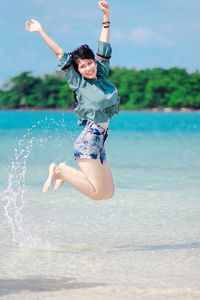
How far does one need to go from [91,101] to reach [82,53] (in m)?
0.36

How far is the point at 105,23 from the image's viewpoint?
6.17m

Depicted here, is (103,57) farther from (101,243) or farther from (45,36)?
(101,243)

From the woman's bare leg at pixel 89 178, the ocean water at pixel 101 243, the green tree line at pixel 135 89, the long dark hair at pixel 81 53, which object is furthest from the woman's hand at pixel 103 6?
the green tree line at pixel 135 89

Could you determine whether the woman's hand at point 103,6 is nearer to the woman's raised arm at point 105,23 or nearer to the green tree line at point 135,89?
the woman's raised arm at point 105,23

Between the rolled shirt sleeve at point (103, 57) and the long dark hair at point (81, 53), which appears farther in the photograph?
the rolled shirt sleeve at point (103, 57)

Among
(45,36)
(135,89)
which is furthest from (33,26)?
(135,89)

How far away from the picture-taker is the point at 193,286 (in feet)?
17.9

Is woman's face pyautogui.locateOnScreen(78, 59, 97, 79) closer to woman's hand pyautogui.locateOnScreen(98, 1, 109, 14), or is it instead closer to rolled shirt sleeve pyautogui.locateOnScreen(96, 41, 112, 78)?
rolled shirt sleeve pyautogui.locateOnScreen(96, 41, 112, 78)

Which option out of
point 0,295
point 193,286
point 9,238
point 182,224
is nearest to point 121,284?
point 193,286

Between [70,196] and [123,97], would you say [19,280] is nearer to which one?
[70,196]

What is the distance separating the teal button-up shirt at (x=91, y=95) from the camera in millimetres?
5938

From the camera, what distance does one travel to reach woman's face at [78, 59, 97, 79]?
5957 millimetres

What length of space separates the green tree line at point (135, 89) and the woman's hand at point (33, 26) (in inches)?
3947

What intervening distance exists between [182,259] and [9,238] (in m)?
1.69
